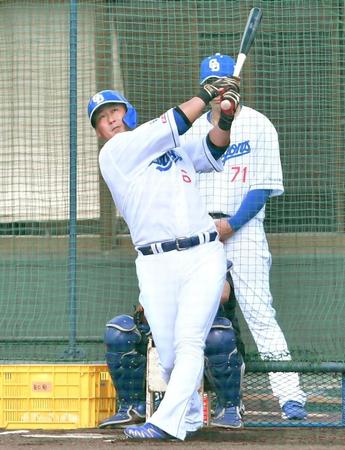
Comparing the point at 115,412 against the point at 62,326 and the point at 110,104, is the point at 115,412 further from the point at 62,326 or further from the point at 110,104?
the point at 110,104

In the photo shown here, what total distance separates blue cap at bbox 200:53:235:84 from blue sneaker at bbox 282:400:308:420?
1.94 metres

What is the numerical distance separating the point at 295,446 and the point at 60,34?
3.56m

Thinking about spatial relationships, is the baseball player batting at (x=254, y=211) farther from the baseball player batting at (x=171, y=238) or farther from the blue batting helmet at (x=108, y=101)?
the baseball player batting at (x=171, y=238)

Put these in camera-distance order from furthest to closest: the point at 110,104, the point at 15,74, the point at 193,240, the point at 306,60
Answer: the point at 15,74 → the point at 306,60 → the point at 110,104 → the point at 193,240

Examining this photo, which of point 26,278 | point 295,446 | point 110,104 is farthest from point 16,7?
point 295,446

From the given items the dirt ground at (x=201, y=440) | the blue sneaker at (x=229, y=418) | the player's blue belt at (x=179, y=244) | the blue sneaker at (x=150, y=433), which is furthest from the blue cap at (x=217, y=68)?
the blue sneaker at (x=150, y=433)

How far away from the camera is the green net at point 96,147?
7.84 metres

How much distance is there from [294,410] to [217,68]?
203cm

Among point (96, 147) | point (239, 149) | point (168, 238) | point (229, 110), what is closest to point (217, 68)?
point (239, 149)

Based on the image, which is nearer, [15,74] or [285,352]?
[285,352]

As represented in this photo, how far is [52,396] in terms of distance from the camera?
22.7ft

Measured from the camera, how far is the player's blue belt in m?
5.97

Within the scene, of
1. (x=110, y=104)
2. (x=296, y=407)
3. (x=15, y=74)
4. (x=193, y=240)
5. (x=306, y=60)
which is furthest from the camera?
(x=15, y=74)

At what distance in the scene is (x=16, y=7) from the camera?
339 inches
